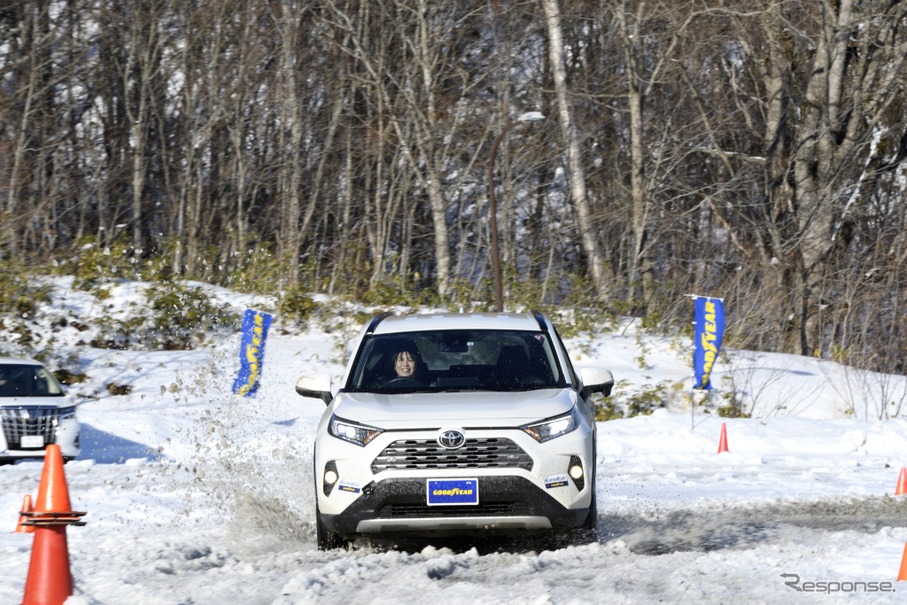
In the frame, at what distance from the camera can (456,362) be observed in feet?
30.3

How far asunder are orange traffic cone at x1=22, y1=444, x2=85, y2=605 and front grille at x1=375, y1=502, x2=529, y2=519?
2007 millimetres

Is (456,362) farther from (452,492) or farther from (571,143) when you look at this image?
(571,143)

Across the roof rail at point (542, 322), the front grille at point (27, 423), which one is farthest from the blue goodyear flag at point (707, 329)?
the roof rail at point (542, 322)

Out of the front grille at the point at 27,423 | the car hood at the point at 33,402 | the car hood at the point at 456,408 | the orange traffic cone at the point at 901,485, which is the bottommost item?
the orange traffic cone at the point at 901,485

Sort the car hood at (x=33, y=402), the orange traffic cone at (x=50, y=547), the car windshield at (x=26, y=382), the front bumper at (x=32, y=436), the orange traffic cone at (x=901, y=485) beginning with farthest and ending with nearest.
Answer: the car windshield at (x=26, y=382)
the car hood at (x=33, y=402)
the front bumper at (x=32, y=436)
the orange traffic cone at (x=901, y=485)
the orange traffic cone at (x=50, y=547)

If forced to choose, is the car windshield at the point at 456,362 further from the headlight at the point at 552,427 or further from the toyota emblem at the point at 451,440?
the toyota emblem at the point at 451,440

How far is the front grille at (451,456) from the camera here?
7.55 meters

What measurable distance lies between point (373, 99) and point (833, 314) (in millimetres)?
16361

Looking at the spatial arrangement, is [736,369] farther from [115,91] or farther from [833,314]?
[115,91]

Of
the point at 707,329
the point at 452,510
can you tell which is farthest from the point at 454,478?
the point at 707,329

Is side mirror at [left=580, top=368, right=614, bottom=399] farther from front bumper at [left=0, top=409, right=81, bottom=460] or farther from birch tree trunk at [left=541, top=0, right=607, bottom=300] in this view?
birch tree trunk at [left=541, top=0, right=607, bottom=300]

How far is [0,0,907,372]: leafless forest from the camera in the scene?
34.6 meters

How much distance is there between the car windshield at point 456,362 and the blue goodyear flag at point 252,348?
14159mm

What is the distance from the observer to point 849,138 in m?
35.5
